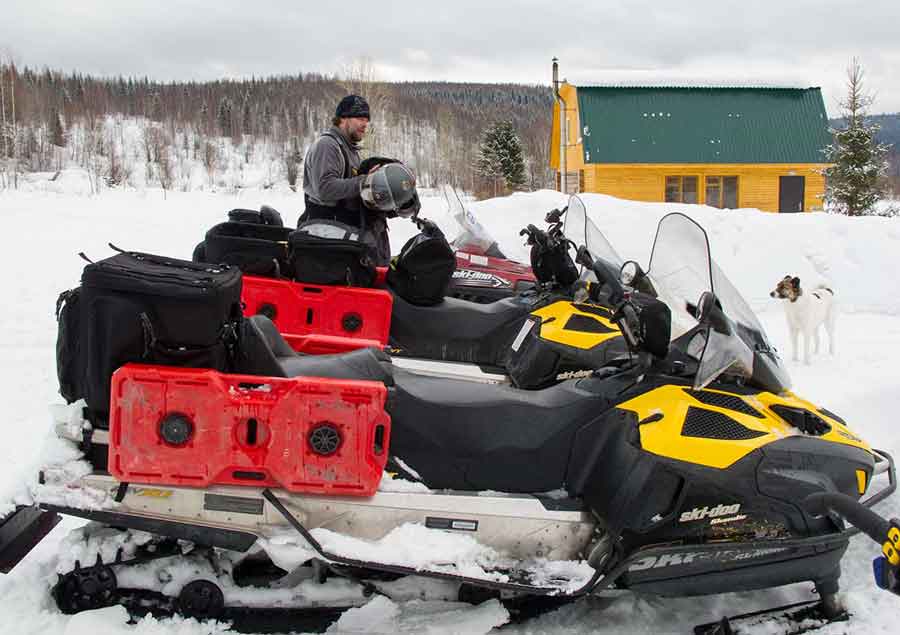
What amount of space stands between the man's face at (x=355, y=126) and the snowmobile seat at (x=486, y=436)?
2940mm

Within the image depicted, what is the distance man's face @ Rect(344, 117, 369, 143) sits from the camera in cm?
521

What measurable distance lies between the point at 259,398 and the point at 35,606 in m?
0.93

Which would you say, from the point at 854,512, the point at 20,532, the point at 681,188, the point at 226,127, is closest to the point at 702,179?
the point at 681,188

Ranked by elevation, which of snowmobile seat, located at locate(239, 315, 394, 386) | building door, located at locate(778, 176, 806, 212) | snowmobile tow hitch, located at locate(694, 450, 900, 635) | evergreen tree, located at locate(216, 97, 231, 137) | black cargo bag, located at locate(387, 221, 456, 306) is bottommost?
snowmobile tow hitch, located at locate(694, 450, 900, 635)

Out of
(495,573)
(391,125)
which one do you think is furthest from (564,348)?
(391,125)

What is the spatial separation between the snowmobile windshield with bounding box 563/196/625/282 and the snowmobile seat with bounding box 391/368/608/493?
107 centimetres

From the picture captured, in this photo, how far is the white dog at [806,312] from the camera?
21.6 ft

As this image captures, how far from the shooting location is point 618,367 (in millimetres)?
2855

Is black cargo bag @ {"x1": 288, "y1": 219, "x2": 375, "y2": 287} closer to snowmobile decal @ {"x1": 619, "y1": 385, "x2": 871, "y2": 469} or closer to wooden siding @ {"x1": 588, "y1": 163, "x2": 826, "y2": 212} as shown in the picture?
snowmobile decal @ {"x1": 619, "y1": 385, "x2": 871, "y2": 469}

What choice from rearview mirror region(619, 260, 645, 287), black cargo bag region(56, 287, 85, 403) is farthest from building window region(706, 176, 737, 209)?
black cargo bag region(56, 287, 85, 403)

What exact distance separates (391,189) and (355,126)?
63 centimetres

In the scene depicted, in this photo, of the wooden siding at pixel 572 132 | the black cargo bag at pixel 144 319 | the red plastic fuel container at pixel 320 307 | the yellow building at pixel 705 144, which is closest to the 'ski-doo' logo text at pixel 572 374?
the red plastic fuel container at pixel 320 307

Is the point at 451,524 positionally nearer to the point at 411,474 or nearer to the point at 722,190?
the point at 411,474

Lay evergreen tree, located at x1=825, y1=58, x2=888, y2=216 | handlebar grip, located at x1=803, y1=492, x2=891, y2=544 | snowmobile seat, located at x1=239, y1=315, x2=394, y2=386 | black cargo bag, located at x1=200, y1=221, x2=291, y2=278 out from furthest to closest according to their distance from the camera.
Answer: evergreen tree, located at x1=825, y1=58, x2=888, y2=216
black cargo bag, located at x1=200, y1=221, x2=291, y2=278
snowmobile seat, located at x1=239, y1=315, x2=394, y2=386
handlebar grip, located at x1=803, y1=492, x2=891, y2=544
